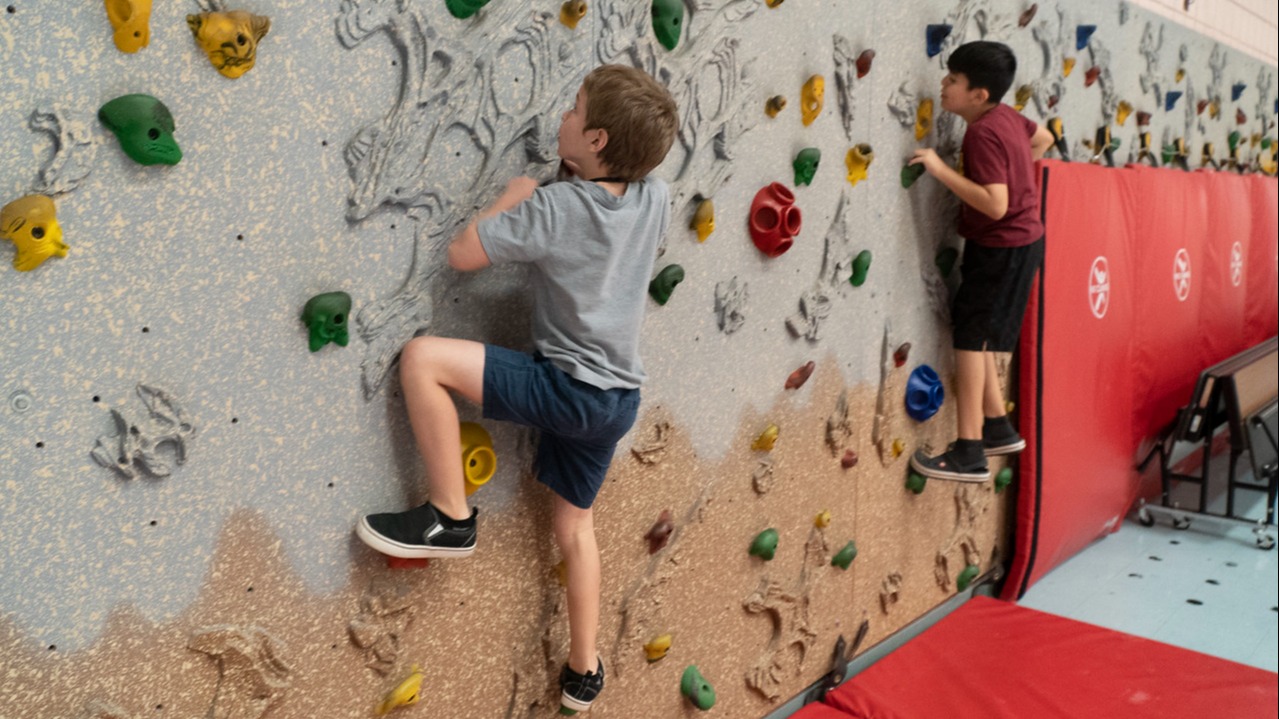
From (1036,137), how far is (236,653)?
275cm

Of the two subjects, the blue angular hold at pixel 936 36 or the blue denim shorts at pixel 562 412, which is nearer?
the blue denim shorts at pixel 562 412

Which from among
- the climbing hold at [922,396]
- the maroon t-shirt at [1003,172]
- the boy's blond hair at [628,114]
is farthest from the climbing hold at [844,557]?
the boy's blond hair at [628,114]

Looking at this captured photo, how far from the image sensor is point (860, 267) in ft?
8.32

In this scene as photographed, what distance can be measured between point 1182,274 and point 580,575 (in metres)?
3.64

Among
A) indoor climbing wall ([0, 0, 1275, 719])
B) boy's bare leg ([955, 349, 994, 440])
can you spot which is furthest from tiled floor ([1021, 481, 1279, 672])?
indoor climbing wall ([0, 0, 1275, 719])

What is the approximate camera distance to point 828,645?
8.79ft

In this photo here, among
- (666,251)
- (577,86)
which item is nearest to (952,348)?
(666,251)

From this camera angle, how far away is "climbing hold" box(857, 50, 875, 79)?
2.38 m

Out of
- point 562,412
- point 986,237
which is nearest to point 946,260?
point 986,237

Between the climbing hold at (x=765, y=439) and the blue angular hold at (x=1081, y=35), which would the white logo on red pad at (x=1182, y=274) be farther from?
the climbing hold at (x=765, y=439)

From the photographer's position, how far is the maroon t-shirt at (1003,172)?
8.81ft

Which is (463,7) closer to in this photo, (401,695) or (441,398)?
(441,398)

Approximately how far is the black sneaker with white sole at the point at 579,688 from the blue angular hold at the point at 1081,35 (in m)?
2.86

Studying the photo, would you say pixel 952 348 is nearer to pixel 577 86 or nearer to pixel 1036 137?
pixel 1036 137
